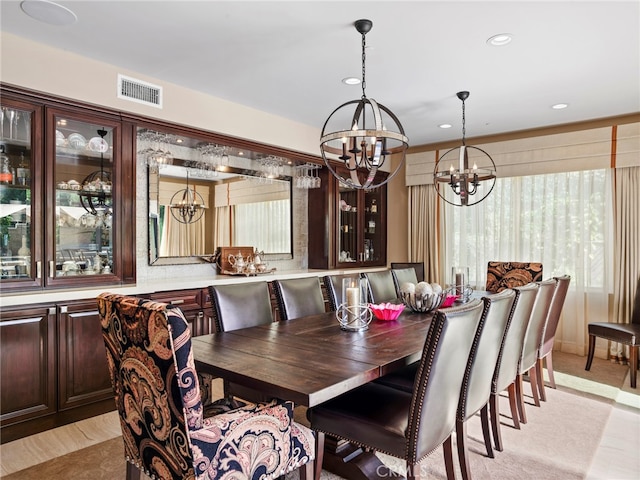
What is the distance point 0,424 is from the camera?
8.57 ft

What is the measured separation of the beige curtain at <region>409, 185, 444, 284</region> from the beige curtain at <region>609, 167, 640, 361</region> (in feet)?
6.39

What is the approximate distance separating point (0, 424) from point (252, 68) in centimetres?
292

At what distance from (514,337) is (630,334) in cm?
202

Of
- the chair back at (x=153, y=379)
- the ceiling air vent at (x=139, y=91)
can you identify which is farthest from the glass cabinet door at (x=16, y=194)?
the chair back at (x=153, y=379)

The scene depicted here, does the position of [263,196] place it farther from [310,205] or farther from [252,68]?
[252,68]

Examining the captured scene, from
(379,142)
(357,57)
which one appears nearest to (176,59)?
(357,57)

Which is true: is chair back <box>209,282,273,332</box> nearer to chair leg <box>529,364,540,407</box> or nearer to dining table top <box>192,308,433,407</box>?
dining table top <box>192,308,433,407</box>

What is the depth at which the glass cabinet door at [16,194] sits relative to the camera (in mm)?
2750

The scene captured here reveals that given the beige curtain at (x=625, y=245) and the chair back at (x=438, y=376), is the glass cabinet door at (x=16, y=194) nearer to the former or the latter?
the chair back at (x=438, y=376)

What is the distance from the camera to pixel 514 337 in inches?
97.1

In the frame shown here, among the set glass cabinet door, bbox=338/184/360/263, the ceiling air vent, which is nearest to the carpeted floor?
the ceiling air vent

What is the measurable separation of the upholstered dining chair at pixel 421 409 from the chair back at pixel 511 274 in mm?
2730

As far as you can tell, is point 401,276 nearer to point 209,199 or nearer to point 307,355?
point 209,199

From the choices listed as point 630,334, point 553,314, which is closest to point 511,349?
point 553,314
